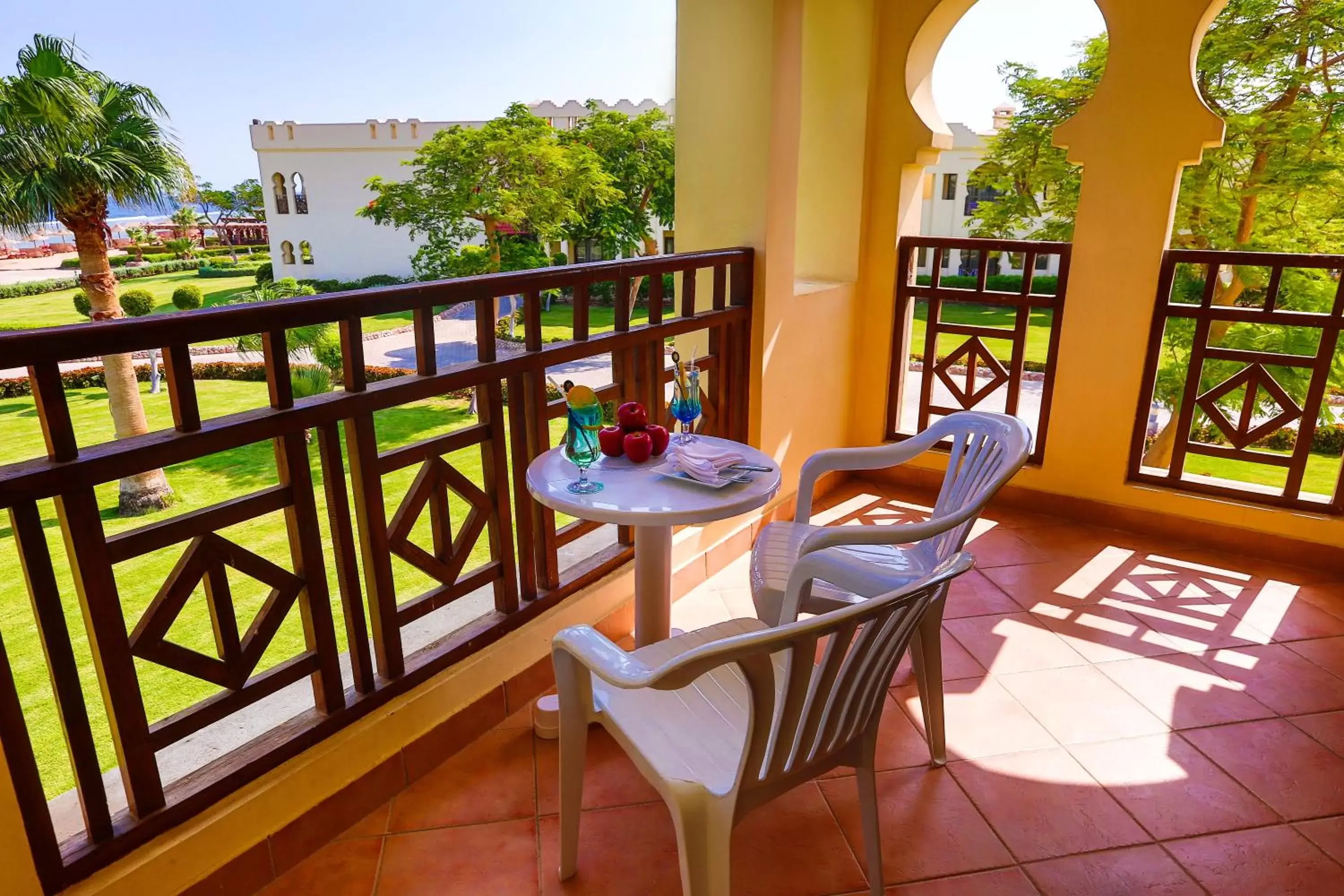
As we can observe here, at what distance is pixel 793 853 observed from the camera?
1.81 m

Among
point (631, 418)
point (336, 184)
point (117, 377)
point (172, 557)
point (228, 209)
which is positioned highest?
point (336, 184)

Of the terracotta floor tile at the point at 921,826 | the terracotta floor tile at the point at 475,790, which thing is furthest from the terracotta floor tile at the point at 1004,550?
the terracotta floor tile at the point at 475,790

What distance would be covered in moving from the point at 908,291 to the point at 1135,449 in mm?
1257

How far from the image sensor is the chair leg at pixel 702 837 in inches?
52.6

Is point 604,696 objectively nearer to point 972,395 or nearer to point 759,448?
point 759,448

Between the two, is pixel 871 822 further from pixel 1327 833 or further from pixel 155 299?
pixel 155 299

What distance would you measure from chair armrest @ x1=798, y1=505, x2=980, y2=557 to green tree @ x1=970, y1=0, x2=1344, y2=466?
5068 mm

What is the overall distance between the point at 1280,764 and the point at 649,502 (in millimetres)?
1818

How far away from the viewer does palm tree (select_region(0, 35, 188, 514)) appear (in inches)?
415

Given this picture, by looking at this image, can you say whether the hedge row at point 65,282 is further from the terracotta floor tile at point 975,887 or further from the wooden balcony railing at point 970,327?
the terracotta floor tile at point 975,887

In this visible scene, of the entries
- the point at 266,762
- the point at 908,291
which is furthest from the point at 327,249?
the point at 266,762

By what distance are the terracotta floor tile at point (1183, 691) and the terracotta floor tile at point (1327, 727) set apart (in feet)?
0.25

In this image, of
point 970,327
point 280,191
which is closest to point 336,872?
point 970,327

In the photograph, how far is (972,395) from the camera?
157 inches
